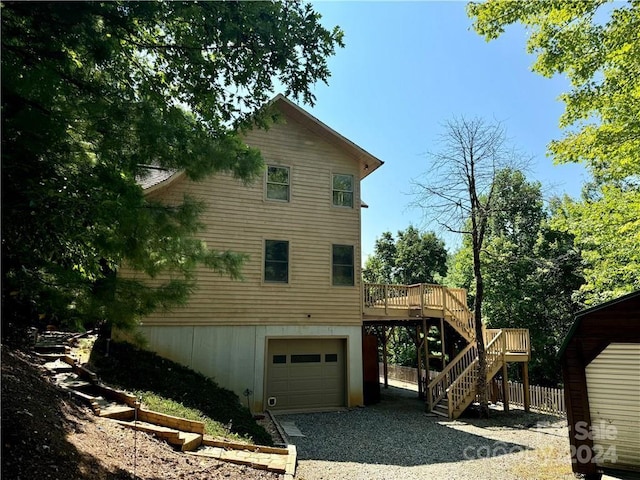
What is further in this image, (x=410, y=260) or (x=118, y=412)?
(x=410, y=260)

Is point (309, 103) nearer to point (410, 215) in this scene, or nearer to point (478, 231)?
point (410, 215)

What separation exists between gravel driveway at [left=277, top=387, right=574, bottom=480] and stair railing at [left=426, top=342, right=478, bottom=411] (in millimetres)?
730

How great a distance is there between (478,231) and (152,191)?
991cm

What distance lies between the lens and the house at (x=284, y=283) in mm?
11234

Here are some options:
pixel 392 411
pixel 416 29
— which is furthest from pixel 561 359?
pixel 416 29

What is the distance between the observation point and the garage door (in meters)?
11.9

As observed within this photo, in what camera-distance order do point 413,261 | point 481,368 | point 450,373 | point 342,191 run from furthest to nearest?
point 413,261 → point 342,191 → point 450,373 → point 481,368

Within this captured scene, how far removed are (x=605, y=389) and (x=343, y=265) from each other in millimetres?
7479

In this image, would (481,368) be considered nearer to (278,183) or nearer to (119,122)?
(278,183)

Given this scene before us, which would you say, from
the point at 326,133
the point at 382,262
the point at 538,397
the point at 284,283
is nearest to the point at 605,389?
the point at 284,283

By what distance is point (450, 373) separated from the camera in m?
12.7

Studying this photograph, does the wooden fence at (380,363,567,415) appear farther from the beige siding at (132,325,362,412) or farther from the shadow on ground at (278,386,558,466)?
the beige siding at (132,325,362,412)

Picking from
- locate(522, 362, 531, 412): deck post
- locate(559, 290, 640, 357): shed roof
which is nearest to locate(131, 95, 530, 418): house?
locate(522, 362, 531, 412): deck post

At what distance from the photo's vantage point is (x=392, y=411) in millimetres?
11953
